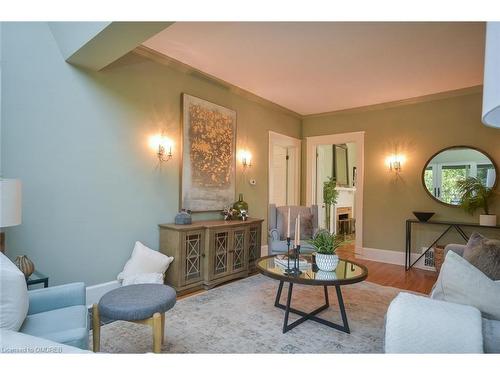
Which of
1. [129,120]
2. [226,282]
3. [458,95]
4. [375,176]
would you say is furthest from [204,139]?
[458,95]

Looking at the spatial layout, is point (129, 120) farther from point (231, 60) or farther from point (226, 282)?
point (226, 282)

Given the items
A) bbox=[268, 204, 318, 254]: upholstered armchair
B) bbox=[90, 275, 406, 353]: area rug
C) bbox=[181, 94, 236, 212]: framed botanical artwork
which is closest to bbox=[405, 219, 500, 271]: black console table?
bbox=[268, 204, 318, 254]: upholstered armchair

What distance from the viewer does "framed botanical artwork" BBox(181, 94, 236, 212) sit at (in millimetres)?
3646

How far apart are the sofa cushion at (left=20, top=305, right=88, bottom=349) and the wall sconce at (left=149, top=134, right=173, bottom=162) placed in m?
1.98

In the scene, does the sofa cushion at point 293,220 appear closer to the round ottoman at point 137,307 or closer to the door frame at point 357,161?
the door frame at point 357,161

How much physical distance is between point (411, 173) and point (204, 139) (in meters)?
3.47

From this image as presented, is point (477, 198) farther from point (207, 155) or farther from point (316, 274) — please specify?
point (207, 155)

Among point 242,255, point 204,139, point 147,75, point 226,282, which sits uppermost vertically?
point 147,75

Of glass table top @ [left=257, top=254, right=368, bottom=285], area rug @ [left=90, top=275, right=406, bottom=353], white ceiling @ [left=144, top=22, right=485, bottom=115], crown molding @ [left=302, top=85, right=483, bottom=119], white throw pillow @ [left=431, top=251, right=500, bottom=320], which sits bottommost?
area rug @ [left=90, top=275, right=406, bottom=353]

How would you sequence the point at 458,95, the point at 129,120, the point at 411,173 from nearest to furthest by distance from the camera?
the point at 129,120
the point at 458,95
the point at 411,173

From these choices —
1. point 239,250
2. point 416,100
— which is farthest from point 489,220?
point 239,250

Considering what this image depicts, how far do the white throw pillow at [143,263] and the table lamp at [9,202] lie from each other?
1.29 metres

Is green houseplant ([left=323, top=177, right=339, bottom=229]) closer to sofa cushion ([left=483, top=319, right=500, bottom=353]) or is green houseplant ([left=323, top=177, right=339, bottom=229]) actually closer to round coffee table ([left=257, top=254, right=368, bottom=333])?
round coffee table ([left=257, top=254, right=368, bottom=333])

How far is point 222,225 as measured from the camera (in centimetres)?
352
